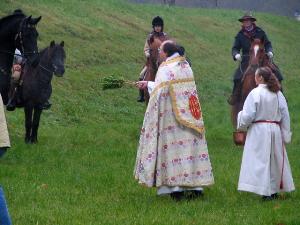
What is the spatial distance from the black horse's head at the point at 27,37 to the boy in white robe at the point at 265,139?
191 inches

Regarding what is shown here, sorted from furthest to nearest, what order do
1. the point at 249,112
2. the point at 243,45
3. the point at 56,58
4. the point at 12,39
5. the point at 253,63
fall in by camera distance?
the point at 243,45 < the point at 56,58 < the point at 253,63 < the point at 12,39 < the point at 249,112

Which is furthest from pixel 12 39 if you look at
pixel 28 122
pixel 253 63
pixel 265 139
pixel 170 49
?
pixel 265 139

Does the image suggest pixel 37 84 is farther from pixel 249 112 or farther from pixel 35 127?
pixel 249 112

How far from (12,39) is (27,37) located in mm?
293

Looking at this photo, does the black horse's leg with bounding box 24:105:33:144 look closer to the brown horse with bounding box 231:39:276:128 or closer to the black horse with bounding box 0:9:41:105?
the black horse with bounding box 0:9:41:105

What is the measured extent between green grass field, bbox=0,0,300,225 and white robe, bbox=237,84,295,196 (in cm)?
26

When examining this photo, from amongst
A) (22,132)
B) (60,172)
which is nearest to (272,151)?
(60,172)

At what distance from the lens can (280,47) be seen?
48750 millimetres

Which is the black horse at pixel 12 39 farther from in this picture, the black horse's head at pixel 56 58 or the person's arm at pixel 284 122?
the person's arm at pixel 284 122

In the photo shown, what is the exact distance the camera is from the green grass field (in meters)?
9.52

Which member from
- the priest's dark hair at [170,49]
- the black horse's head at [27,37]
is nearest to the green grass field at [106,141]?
the black horse's head at [27,37]

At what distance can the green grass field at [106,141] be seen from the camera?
375 inches

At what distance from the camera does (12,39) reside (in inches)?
534

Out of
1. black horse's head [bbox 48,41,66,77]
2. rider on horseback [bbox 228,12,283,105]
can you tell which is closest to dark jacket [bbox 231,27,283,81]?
rider on horseback [bbox 228,12,283,105]
